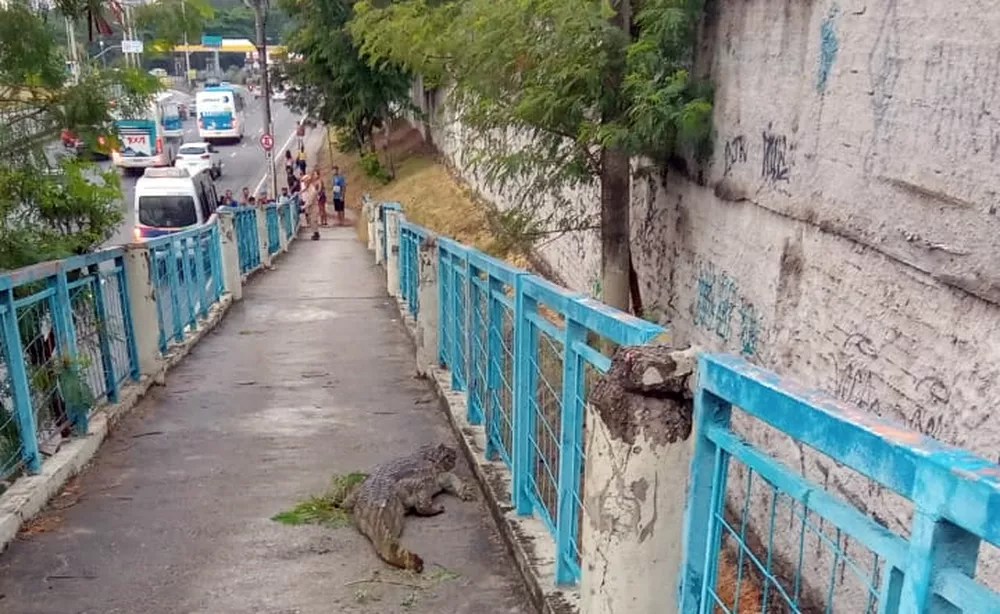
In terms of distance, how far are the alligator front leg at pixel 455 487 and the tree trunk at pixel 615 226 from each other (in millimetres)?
3087

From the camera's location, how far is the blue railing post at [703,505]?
2.04m

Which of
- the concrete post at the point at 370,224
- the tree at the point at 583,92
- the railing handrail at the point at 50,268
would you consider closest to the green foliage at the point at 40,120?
the railing handrail at the point at 50,268

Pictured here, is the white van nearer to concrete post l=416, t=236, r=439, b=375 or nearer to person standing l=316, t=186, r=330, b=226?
person standing l=316, t=186, r=330, b=226

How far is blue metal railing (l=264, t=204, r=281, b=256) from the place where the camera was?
18375 millimetres

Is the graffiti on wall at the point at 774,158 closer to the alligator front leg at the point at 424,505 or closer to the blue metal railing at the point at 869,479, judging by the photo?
the alligator front leg at the point at 424,505

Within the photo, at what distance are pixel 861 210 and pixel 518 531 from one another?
2164 mm

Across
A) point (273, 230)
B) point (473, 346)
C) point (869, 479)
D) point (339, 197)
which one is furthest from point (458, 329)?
point (339, 197)

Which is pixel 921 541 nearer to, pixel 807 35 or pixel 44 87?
pixel 807 35

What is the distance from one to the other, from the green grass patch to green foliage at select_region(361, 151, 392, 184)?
27.5 meters

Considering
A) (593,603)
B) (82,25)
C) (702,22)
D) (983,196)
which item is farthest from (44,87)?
(983,196)

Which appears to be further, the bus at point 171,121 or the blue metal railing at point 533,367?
the bus at point 171,121

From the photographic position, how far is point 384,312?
10.8m

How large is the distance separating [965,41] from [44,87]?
5.46 metres

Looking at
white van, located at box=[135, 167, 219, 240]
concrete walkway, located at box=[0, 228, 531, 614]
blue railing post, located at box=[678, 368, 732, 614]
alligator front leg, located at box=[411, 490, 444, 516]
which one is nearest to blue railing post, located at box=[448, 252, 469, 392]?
concrete walkway, located at box=[0, 228, 531, 614]
